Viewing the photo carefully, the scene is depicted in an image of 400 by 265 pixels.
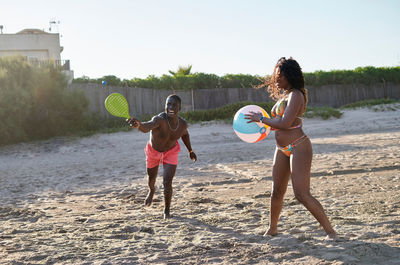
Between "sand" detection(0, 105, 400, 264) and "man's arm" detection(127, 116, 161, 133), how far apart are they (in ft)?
3.74

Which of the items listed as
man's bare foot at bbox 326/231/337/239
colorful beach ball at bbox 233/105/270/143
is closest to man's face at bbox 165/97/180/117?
colorful beach ball at bbox 233/105/270/143

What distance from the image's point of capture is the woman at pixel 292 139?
4281mm

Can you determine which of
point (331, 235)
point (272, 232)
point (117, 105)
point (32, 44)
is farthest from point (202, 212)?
point (32, 44)

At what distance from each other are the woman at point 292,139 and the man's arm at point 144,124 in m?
1.37

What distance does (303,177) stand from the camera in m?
4.29

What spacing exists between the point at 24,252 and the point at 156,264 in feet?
4.68

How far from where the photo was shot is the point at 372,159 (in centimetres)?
1014

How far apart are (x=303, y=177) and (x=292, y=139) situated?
0.37 metres

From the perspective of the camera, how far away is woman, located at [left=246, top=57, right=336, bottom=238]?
428 cm

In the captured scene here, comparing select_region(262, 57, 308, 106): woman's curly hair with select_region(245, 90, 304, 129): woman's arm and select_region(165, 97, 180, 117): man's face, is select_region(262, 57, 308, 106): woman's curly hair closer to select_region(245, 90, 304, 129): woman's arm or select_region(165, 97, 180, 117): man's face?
select_region(245, 90, 304, 129): woman's arm

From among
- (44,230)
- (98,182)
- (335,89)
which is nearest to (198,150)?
(98,182)

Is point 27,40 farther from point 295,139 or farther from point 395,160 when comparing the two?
point 295,139

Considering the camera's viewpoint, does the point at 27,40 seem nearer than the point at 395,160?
No

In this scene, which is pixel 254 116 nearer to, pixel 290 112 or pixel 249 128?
pixel 290 112
